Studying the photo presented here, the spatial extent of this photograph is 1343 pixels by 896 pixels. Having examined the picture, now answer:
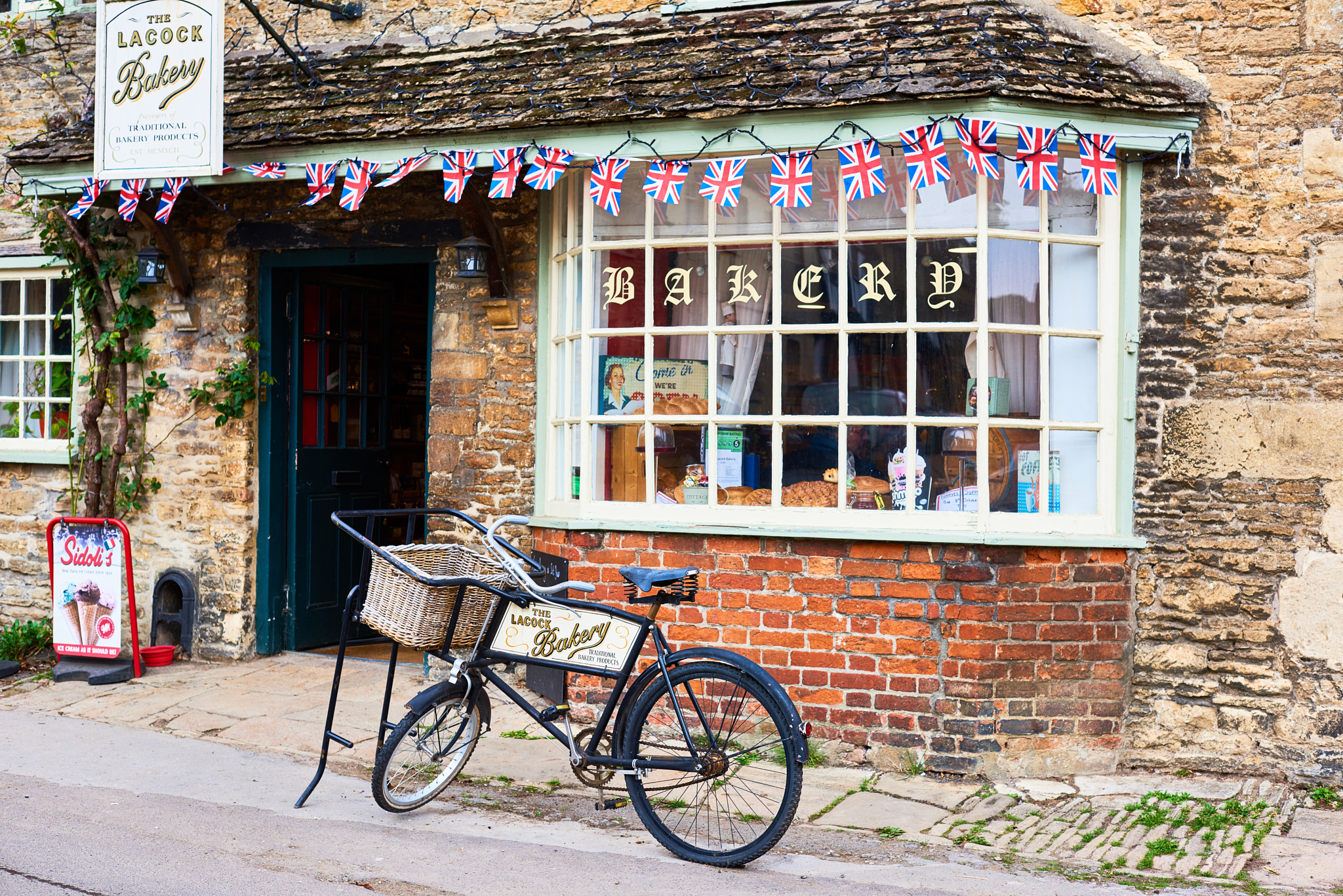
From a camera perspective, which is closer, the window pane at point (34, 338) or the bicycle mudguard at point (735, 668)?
the bicycle mudguard at point (735, 668)

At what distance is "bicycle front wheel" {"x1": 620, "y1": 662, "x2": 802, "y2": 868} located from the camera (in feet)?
14.3

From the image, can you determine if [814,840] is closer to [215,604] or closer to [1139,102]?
[1139,102]

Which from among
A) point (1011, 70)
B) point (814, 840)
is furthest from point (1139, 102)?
point (814, 840)

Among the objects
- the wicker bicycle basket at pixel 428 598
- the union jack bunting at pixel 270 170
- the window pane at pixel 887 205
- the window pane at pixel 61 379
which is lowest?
the wicker bicycle basket at pixel 428 598

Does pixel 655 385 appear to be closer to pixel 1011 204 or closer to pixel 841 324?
pixel 841 324

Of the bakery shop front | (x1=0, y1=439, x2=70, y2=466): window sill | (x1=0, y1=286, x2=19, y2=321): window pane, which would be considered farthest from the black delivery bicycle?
(x1=0, y1=286, x2=19, y2=321): window pane

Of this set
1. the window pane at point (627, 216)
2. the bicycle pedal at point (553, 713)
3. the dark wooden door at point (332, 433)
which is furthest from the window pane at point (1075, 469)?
the dark wooden door at point (332, 433)

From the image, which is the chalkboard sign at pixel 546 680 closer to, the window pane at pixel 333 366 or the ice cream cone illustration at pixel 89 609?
the window pane at pixel 333 366

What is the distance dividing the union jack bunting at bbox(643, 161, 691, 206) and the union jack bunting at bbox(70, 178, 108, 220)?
341 cm

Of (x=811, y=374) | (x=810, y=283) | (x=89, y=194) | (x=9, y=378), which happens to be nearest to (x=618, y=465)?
(x=811, y=374)

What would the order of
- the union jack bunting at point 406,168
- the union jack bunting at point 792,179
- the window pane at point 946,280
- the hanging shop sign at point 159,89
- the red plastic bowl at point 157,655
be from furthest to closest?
the red plastic bowl at point 157,655 → the hanging shop sign at point 159,89 → the union jack bunting at point 406,168 → the window pane at point 946,280 → the union jack bunting at point 792,179

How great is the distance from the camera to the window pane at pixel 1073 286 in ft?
19.4

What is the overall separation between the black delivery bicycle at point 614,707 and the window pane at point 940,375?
5.76 ft

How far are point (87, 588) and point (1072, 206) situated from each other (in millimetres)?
6230
